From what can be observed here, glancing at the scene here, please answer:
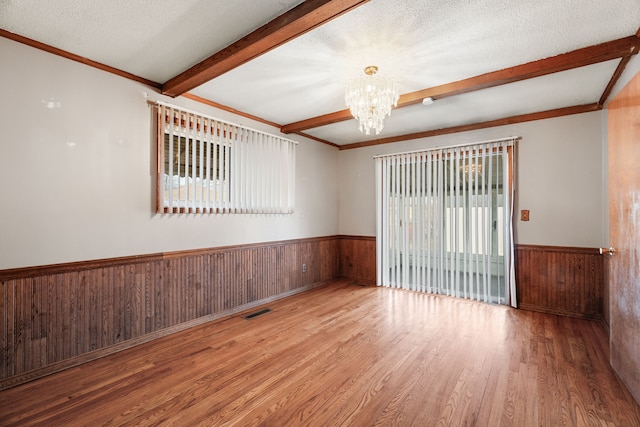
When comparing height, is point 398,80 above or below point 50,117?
above

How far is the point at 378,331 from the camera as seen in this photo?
304 centimetres

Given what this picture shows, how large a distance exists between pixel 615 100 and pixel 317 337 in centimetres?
321

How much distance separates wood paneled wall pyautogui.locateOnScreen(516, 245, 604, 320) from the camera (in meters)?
3.34

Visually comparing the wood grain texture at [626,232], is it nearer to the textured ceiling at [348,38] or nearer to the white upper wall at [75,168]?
the textured ceiling at [348,38]

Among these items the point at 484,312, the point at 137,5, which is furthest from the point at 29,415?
the point at 484,312

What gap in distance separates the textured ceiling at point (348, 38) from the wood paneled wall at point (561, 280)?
1.83 m

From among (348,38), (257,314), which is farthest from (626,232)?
(257,314)

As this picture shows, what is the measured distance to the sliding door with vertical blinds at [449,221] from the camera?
391 centimetres

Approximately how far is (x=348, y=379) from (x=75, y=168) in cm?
275

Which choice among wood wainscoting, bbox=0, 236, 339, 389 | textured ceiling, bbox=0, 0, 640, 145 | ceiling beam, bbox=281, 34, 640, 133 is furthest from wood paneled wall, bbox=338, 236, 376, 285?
textured ceiling, bbox=0, 0, 640, 145

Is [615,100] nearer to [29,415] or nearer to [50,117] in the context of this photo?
[50,117]

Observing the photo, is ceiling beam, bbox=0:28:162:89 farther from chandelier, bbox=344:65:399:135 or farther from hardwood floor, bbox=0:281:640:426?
hardwood floor, bbox=0:281:640:426

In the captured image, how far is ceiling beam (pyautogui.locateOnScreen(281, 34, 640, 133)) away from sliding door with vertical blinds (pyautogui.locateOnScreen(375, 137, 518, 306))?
1.52m

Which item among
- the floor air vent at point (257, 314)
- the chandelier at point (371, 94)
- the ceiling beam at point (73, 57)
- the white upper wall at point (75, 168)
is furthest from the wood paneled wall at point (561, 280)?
the ceiling beam at point (73, 57)
